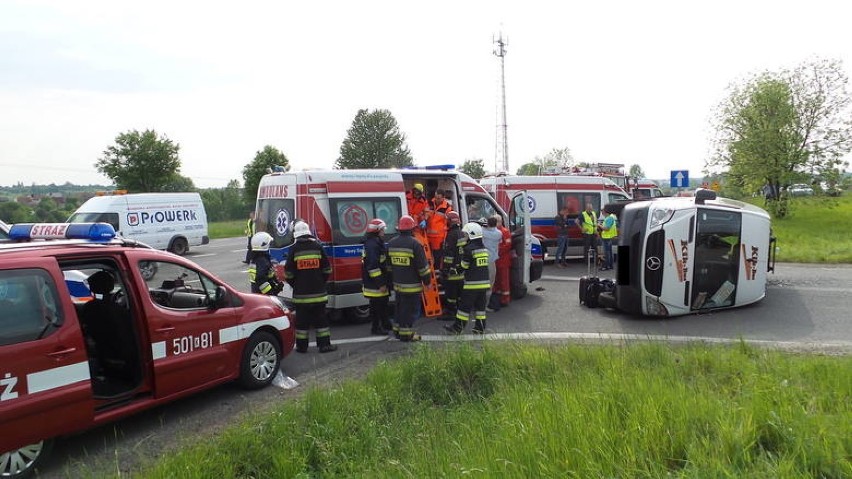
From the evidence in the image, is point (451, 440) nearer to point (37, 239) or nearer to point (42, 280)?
point (42, 280)

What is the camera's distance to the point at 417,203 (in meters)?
10.1

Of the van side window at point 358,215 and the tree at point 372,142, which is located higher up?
the tree at point 372,142

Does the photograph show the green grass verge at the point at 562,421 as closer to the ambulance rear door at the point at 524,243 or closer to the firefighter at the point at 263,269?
the firefighter at the point at 263,269

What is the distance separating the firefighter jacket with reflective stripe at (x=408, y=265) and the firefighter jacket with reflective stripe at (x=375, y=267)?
0.18 metres

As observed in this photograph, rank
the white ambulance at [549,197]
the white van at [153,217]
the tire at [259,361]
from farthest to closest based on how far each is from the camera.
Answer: the white van at [153,217]
the white ambulance at [549,197]
the tire at [259,361]

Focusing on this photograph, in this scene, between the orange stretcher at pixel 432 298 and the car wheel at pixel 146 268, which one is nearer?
the car wheel at pixel 146 268

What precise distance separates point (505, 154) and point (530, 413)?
31.5m

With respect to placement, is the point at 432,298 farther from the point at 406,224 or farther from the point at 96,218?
the point at 96,218

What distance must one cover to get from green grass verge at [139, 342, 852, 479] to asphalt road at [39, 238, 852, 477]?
34.4 inches

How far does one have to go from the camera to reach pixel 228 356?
5492mm

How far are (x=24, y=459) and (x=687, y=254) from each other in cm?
804

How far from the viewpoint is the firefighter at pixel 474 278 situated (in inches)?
302

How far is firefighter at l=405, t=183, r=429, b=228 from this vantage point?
9.91 m

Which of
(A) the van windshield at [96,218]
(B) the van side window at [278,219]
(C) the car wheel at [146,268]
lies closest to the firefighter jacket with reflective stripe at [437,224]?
(B) the van side window at [278,219]
